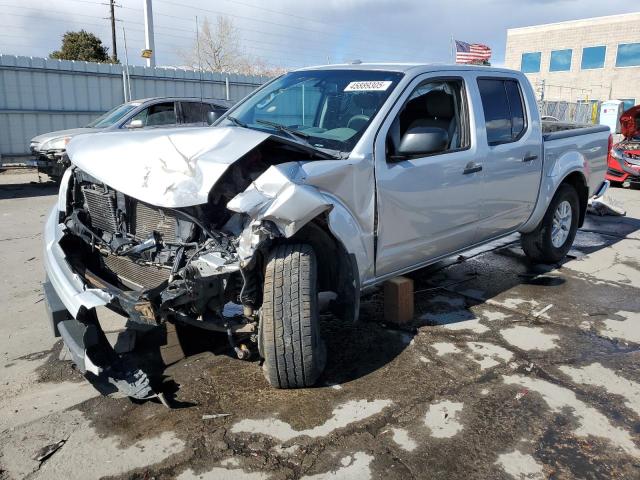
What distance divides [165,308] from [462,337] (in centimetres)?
227

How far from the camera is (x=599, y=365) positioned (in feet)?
11.8

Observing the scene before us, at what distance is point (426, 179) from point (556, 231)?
2.78 meters

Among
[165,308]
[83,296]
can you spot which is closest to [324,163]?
[165,308]

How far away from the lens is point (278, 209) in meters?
2.74

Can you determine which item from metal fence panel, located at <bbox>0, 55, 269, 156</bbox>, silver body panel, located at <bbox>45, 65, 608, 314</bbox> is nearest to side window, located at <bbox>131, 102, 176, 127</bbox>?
metal fence panel, located at <bbox>0, 55, 269, 156</bbox>

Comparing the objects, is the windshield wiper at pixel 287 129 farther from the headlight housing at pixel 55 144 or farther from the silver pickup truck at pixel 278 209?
the headlight housing at pixel 55 144

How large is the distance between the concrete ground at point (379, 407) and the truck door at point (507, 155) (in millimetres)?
813

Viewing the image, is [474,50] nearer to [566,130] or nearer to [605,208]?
[605,208]

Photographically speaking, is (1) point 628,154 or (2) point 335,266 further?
(1) point 628,154

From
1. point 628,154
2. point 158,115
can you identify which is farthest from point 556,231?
point 158,115

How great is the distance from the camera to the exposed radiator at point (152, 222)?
9.84 ft

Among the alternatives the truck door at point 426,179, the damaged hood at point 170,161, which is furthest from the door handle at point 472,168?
the damaged hood at point 170,161

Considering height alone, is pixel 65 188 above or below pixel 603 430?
above

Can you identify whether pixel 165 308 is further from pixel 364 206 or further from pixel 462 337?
pixel 462 337
